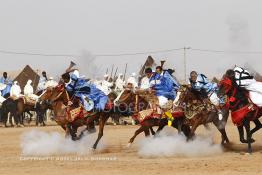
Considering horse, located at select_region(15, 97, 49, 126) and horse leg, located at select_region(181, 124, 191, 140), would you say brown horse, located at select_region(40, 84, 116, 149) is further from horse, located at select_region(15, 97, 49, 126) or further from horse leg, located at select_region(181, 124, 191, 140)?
horse, located at select_region(15, 97, 49, 126)

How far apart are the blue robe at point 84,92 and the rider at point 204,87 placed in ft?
8.83

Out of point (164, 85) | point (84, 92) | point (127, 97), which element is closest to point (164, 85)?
point (164, 85)

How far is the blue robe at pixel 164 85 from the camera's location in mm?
17328

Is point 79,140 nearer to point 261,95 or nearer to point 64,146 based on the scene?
point 64,146

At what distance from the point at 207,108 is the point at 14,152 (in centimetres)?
585

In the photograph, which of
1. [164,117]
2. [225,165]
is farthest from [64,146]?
[225,165]

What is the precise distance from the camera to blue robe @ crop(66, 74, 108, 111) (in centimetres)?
1767

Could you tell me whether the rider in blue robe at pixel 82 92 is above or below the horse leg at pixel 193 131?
above

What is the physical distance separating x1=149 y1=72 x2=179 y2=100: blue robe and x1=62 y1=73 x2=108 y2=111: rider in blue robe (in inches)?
61.3

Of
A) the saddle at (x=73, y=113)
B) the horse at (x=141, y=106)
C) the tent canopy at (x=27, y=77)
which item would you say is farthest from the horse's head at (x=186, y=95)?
the tent canopy at (x=27, y=77)

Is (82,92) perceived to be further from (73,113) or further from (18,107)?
(18,107)

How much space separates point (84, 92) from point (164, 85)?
2312 millimetres

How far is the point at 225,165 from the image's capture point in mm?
13867

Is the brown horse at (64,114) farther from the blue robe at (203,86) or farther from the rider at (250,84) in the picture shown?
the rider at (250,84)
